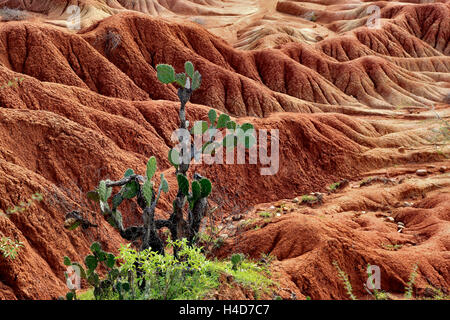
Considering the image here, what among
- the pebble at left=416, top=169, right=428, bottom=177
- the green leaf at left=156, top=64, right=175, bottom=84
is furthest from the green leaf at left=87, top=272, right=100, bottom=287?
the pebble at left=416, top=169, right=428, bottom=177

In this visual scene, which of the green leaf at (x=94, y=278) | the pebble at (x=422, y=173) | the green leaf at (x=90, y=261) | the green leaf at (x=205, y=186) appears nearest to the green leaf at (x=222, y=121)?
the green leaf at (x=205, y=186)

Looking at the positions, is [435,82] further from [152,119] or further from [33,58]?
[33,58]

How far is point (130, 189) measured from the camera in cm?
512

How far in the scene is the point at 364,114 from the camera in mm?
29766

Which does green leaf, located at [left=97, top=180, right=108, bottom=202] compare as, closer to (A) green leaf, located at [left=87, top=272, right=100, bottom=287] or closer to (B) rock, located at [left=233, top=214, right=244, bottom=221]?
(A) green leaf, located at [left=87, top=272, right=100, bottom=287]

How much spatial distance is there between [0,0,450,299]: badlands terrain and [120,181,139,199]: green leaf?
1694 millimetres

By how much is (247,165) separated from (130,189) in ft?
33.8

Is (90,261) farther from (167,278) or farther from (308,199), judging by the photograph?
(308,199)

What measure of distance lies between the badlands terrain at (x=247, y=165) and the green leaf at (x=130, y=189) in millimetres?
1694

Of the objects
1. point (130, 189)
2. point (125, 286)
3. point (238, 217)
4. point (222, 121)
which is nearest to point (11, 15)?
point (238, 217)

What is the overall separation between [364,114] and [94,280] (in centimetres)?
2833

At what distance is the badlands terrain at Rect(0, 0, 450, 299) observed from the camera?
7664 millimetres

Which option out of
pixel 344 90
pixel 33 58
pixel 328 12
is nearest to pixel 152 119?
pixel 33 58

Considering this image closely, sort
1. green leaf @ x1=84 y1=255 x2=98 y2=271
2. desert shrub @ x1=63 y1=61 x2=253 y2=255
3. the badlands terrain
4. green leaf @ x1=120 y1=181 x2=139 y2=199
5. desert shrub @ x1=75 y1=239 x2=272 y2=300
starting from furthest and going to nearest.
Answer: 1. the badlands terrain
2. green leaf @ x1=120 y1=181 x2=139 y2=199
3. desert shrub @ x1=63 y1=61 x2=253 y2=255
4. green leaf @ x1=84 y1=255 x2=98 y2=271
5. desert shrub @ x1=75 y1=239 x2=272 y2=300
